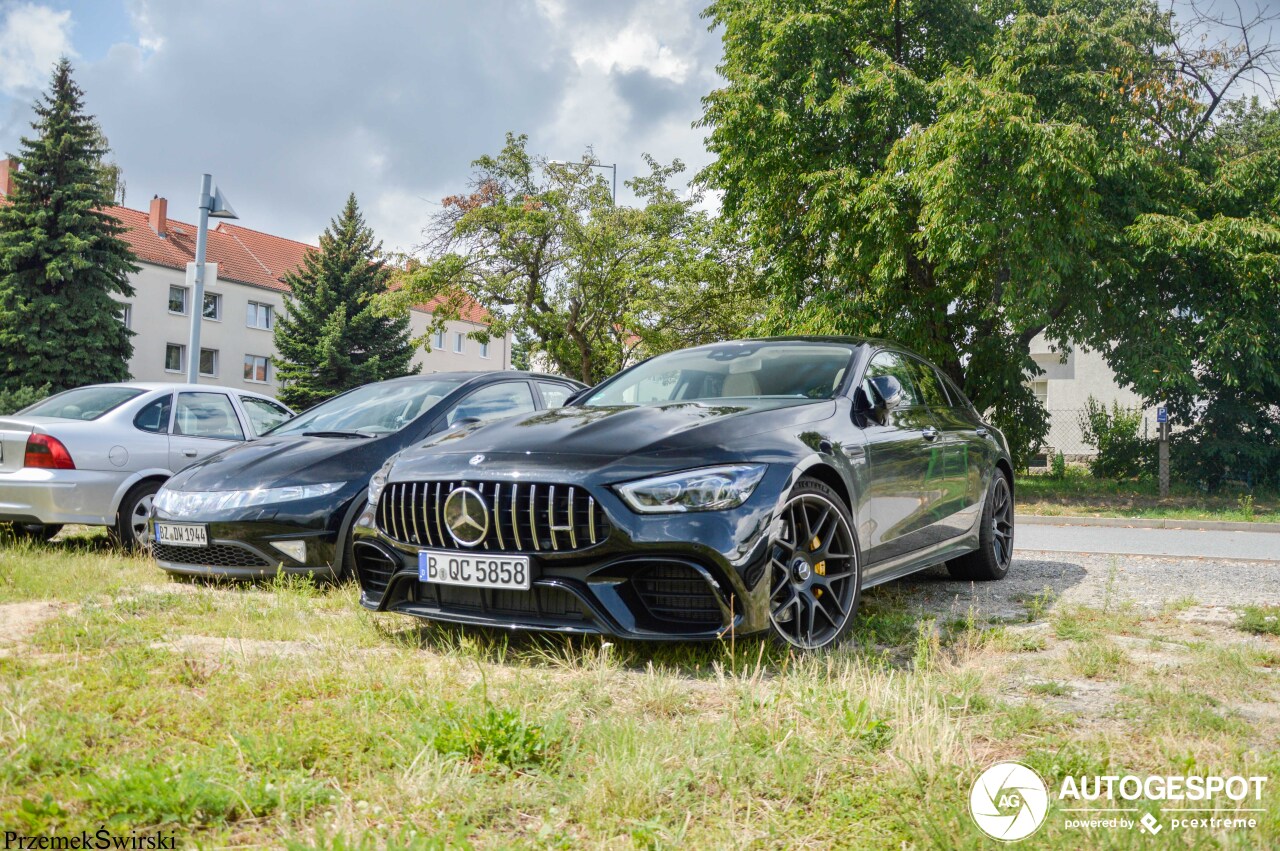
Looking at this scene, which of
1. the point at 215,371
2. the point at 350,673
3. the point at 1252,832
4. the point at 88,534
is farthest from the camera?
the point at 215,371

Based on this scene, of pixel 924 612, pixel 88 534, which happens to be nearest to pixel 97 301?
pixel 88 534

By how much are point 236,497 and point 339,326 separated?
3449 cm

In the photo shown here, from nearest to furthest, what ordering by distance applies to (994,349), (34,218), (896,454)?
(896,454)
(994,349)
(34,218)

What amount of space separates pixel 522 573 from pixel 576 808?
4.86ft

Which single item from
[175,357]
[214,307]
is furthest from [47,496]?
[214,307]

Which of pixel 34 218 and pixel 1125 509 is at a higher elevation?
pixel 34 218

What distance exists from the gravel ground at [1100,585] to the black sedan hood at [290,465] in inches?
129

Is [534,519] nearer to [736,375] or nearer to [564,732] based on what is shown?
[564,732]

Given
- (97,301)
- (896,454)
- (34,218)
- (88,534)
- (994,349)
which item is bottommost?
(88,534)

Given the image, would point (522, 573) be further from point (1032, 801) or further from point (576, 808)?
point (1032, 801)

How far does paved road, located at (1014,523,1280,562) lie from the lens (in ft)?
30.5

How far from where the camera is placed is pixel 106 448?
7.61 metres

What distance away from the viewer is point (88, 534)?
9227 millimetres

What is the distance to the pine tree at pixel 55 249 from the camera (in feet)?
104
